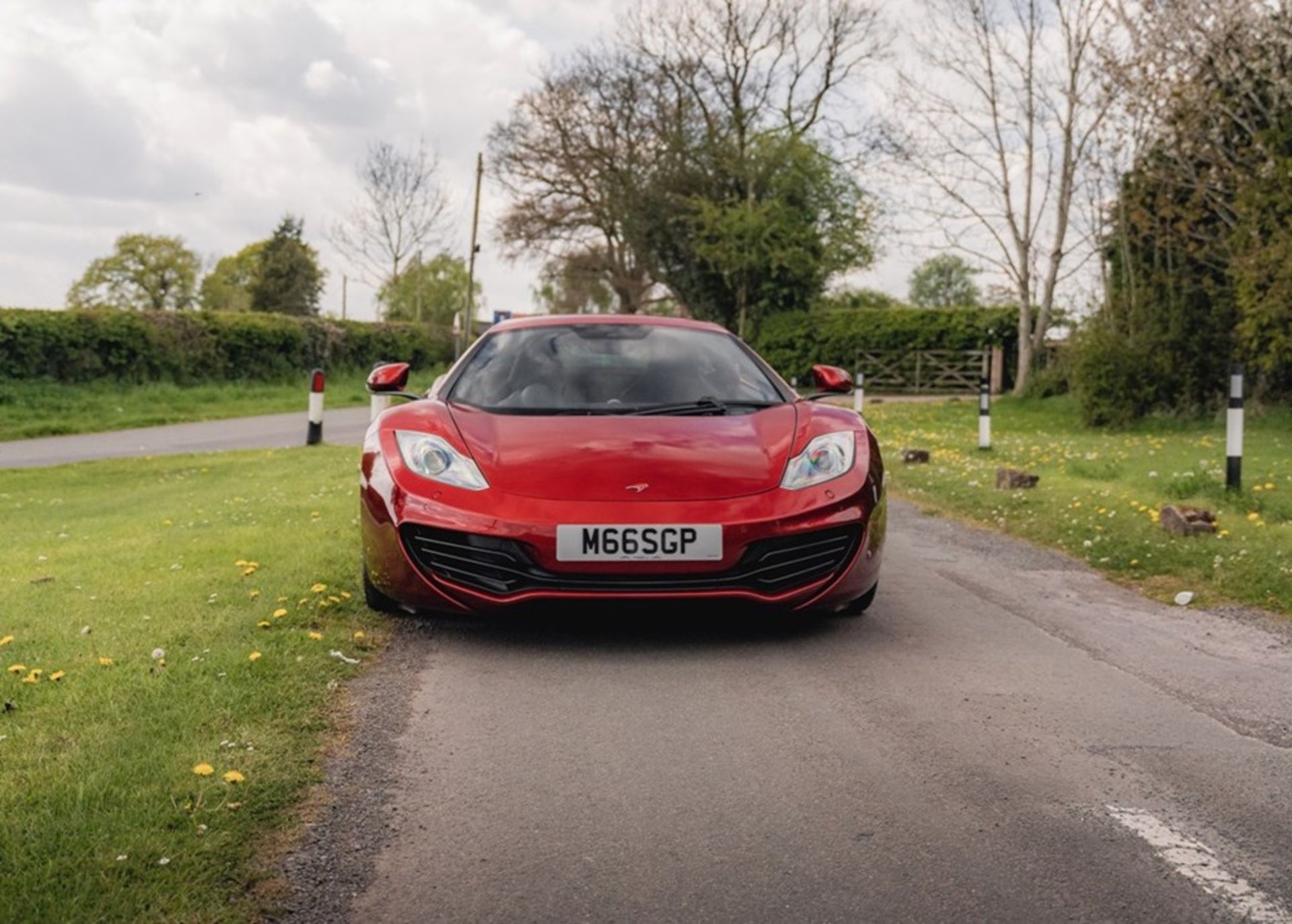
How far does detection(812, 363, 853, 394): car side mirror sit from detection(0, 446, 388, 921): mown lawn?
2365 millimetres

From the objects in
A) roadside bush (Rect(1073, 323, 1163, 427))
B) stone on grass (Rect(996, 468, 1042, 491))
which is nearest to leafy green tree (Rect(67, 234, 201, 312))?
roadside bush (Rect(1073, 323, 1163, 427))

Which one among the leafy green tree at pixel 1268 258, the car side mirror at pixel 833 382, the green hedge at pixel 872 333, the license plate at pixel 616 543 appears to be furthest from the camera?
the green hedge at pixel 872 333

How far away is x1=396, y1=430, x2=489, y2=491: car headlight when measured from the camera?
16.3 feet

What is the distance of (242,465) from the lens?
14.4 metres

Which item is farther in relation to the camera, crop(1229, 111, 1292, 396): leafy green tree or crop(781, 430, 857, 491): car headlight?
crop(1229, 111, 1292, 396): leafy green tree

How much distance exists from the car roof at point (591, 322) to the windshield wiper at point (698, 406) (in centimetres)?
73

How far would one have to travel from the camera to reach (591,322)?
6.40 m

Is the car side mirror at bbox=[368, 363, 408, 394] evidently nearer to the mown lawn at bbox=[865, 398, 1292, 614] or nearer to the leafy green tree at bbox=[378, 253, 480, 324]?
the mown lawn at bbox=[865, 398, 1292, 614]

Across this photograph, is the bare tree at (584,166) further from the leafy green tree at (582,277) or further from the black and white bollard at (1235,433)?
the black and white bollard at (1235,433)

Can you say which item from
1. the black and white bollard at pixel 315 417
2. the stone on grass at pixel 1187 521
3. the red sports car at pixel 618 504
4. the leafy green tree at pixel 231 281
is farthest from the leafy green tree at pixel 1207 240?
the leafy green tree at pixel 231 281

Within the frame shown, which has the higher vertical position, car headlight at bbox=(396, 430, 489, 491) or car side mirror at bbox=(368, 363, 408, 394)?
car side mirror at bbox=(368, 363, 408, 394)

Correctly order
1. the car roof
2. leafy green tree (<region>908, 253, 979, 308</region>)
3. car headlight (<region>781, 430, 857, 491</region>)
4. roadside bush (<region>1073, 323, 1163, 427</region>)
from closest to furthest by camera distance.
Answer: car headlight (<region>781, 430, 857, 491</region>) → the car roof → roadside bush (<region>1073, 323, 1163, 427</region>) → leafy green tree (<region>908, 253, 979, 308</region>)

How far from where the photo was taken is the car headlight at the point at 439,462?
16.3 ft

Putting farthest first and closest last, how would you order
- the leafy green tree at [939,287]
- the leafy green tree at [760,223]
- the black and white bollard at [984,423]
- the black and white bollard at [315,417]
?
1. the leafy green tree at [939,287]
2. the leafy green tree at [760,223]
3. the black and white bollard at [315,417]
4. the black and white bollard at [984,423]
